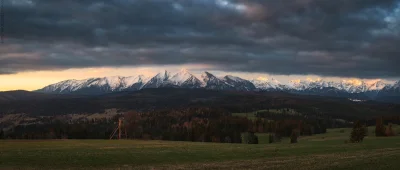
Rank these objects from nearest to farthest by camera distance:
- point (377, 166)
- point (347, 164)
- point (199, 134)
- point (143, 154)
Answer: point (377, 166), point (347, 164), point (143, 154), point (199, 134)

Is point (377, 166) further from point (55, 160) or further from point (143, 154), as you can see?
point (55, 160)

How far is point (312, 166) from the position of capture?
105ft

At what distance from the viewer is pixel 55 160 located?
3922cm

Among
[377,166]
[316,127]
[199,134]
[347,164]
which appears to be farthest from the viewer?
[316,127]

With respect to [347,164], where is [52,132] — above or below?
below

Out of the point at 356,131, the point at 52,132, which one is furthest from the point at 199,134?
the point at 356,131

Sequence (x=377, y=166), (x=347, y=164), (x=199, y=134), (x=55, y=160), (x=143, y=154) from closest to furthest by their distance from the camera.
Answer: (x=377, y=166) → (x=347, y=164) → (x=55, y=160) → (x=143, y=154) → (x=199, y=134)

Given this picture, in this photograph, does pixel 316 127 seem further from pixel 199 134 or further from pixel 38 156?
pixel 38 156

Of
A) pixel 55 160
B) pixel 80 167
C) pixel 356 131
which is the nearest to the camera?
pixel 80 167

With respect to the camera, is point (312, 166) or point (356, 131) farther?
point (356, 131)

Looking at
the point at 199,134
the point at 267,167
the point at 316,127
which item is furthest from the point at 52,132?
the point at 267,167

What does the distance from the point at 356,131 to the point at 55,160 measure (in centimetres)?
5915

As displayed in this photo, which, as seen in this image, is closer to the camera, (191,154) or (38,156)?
(38,156)

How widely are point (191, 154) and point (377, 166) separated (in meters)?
23.3
